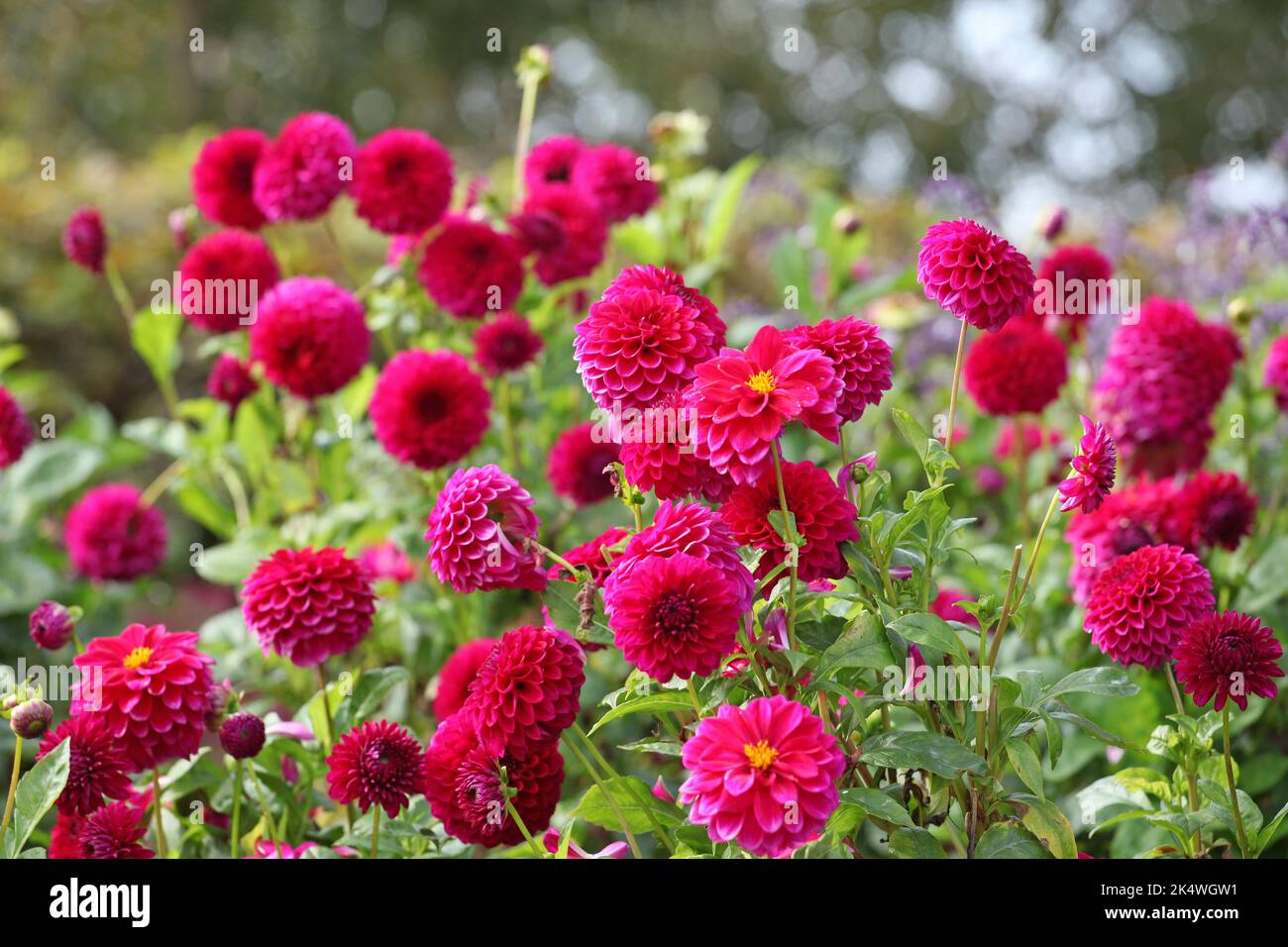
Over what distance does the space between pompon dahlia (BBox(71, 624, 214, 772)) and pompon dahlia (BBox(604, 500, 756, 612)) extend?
1.62ft

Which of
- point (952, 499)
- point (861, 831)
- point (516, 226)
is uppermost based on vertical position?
point (516, 226)

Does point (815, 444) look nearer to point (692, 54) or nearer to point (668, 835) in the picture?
point (668, 835)

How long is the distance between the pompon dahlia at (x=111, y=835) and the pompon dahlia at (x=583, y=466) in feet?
2.48

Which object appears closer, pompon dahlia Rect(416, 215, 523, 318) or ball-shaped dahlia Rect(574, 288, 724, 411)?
ball-shaped dahlia Rect(574, 288, 724, 411)

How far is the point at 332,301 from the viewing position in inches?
72.0

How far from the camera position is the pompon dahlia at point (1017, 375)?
177 cm

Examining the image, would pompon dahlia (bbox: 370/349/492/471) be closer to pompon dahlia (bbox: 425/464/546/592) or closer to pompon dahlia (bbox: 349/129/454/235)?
pompon dahlia (bbox: 349/129/454/235)

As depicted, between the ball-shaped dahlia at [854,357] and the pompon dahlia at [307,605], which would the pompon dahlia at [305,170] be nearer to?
the pompon dahlia at [307,605]

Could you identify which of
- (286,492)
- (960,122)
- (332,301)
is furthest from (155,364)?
(960,122)

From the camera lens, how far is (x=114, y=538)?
7.41ft

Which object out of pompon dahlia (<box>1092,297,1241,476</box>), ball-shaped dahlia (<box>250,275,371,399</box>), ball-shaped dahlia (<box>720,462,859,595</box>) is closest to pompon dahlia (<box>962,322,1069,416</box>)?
pompon dahlia (<box>1092,297,1241,476</box>)

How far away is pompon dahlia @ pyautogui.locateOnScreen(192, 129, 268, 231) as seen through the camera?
1.99m

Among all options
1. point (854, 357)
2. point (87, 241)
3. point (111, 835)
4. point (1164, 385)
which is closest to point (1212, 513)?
point (1164, 385)

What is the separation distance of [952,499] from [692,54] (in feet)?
36.3
